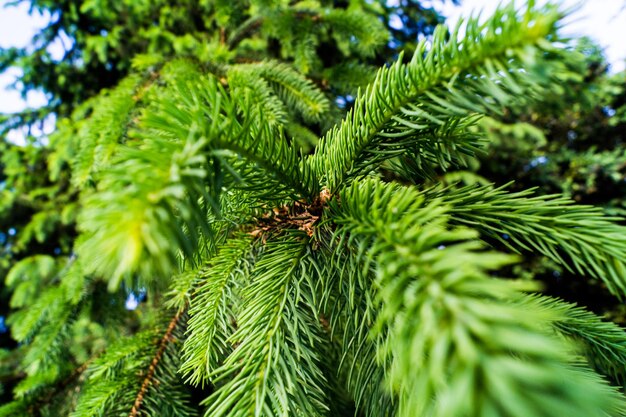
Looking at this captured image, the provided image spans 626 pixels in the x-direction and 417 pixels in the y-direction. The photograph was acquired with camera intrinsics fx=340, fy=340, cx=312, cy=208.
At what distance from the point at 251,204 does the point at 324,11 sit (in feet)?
3.63

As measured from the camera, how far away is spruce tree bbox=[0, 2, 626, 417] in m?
0.23

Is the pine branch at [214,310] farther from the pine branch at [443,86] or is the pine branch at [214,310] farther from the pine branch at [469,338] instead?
the pine branch at [469,338]

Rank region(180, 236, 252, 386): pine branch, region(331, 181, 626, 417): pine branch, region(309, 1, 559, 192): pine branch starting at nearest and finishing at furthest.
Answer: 1. region(331, 181, 626, 417): pine branch
2. region(309, 1, 559, 192): pine branch
3. region(180, 236, 252, 386): pine branch

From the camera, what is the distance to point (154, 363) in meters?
0.74

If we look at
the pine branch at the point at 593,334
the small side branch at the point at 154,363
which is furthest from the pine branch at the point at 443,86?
the small side branch at the point at 154,363

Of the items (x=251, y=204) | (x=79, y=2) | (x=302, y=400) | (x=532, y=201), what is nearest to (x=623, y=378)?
(x=532, y=201)

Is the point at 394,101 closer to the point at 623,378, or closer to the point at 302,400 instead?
the point at 302,400

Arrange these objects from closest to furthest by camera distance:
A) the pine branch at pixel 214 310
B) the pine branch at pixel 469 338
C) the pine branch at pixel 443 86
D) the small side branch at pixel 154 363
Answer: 1. the pine branch at pixel 469 338
2. the pine branch at pixel 443 86
3. the pine branch at pixel 214 310
4. the small side branch at pixel 154 363

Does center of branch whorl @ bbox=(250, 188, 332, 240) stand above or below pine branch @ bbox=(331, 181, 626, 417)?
above

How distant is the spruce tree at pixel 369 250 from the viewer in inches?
9.1

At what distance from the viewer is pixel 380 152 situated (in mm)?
484

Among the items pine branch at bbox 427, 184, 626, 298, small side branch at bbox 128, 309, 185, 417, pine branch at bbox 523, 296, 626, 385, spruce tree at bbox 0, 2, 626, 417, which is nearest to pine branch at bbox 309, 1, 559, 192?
spruce tree at bbox 0, 2, 626, 417

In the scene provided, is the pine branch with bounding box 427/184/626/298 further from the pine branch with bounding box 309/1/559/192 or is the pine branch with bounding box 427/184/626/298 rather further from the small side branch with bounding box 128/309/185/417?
the small side branch with bounding box 128/309/185/417

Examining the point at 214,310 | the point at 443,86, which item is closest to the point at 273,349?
the point at 214,310
